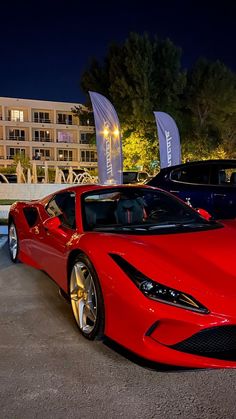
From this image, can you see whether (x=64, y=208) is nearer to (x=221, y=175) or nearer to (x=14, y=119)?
(x=221, y=175)

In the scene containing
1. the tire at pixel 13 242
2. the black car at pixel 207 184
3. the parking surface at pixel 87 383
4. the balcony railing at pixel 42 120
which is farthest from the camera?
the balcony railing at pixel 42 120

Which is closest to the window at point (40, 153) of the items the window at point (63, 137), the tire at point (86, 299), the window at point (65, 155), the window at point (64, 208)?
the window at point (65, 155)

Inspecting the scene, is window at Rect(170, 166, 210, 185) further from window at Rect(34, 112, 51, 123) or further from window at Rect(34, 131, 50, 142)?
window at Rect(34, 112, 51, 123)

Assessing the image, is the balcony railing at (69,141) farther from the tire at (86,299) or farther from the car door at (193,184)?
the tire at (86,299)

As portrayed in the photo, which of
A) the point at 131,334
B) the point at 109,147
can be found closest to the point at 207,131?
the point at 109,147

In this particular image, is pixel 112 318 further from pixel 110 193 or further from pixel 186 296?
pixel 110 193

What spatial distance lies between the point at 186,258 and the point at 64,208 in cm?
200

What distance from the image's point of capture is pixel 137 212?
4.48m

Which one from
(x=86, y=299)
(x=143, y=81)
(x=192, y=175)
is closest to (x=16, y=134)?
(x=143, y=81)

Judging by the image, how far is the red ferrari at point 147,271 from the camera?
2.53 meters

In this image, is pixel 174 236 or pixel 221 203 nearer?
pixel 174 236

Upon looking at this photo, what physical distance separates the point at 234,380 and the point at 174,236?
46.9 inches

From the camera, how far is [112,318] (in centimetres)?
288

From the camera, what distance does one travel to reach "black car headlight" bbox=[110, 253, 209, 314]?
2551 mm
